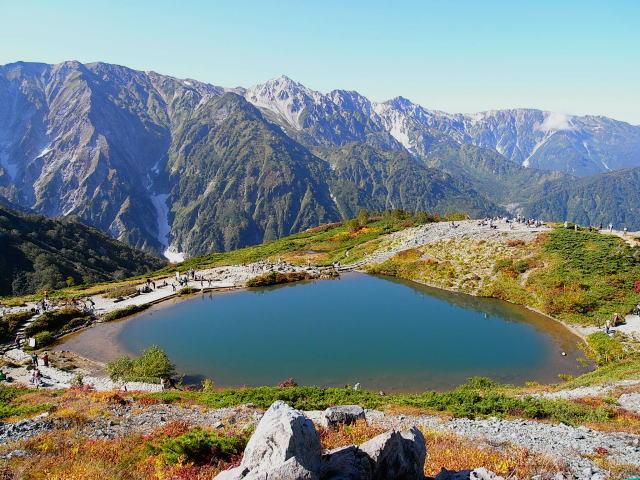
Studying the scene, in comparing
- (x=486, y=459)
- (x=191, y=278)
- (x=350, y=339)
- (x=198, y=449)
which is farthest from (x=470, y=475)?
(x=191, y=278)

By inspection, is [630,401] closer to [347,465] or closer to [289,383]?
[347,465]

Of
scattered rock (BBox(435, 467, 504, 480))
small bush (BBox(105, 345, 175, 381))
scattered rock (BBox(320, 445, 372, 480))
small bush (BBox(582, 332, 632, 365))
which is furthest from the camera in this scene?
small bush (BBox(582, 332, 632, 365))

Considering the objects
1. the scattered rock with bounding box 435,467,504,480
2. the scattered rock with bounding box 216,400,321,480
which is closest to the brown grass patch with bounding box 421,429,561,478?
the scattered rock with bounding box 435,467,504,480

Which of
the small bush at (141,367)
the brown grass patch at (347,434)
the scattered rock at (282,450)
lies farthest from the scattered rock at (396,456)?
the small bush at (141,367)

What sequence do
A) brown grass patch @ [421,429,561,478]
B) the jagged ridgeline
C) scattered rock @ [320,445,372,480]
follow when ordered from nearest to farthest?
1. scattered rock @ [320,445,372,480]
2. brown grass patch @ [421,429,561,478]
3. the jagged ridgeline

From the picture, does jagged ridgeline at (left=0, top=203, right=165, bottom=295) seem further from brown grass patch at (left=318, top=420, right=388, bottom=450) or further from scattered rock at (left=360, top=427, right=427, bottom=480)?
scattered rock at (left=360, top=427, right=427, bottom=480)

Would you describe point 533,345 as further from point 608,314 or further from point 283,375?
point 283,375

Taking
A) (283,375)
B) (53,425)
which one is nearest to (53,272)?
(283,375)

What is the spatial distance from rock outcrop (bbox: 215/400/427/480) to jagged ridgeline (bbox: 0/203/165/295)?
4163 inches

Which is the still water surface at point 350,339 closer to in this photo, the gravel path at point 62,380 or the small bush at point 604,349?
the small bush at point 604,349

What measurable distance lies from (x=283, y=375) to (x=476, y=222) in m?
62.2

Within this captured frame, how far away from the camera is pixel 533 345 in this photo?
126ft

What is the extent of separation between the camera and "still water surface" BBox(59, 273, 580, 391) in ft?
108

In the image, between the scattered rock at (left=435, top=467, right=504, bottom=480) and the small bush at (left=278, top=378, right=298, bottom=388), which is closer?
the scattered rock at (left=435, top=467, right=504, bottom=480)
